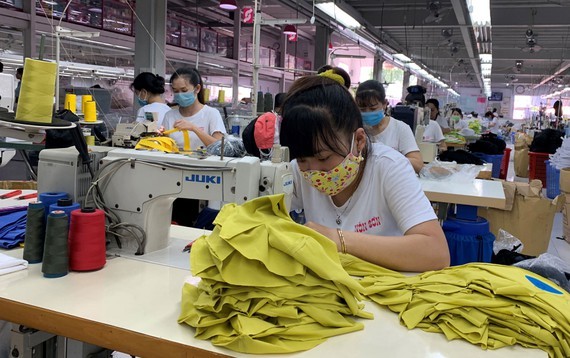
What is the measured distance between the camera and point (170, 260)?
4.94 feet

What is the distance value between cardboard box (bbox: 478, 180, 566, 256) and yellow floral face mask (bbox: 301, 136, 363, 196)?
8.62ft

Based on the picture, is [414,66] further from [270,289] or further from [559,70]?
[270,289]

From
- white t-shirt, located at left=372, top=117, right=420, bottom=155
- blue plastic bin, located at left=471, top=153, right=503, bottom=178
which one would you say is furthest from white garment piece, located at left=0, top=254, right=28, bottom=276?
blue plastic bin, located at left=471, top=153, right=503, bottom=178

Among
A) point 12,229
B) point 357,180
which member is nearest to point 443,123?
point 357,180

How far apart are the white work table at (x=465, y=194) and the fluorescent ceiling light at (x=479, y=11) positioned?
12.7 feet

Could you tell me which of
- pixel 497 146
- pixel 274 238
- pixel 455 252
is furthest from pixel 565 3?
pixel 274 238

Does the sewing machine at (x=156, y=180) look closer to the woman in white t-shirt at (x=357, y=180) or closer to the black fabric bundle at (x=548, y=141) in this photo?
the woman in white t-shirt at (x=357, y=180)

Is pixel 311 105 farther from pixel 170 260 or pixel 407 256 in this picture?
pixel 170 260

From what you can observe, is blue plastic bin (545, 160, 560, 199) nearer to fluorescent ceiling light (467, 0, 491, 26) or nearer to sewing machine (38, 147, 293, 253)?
fluorescent ceiling light (467, 0, 491, 26)

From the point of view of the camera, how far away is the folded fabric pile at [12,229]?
1534 millimetres

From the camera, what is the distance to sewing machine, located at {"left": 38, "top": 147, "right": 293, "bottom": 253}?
1.48m

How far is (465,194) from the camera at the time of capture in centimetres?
293

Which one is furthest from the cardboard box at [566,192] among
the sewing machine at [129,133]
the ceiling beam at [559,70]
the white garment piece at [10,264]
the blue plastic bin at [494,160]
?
the ceiling beam at [559,70]

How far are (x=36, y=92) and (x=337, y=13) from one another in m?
6.11
